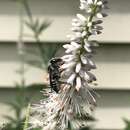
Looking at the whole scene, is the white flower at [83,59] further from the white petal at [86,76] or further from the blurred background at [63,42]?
the blurred background at [63,42]

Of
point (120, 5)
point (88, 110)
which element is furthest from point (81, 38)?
point (120, 5)

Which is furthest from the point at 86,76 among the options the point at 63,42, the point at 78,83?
the point at 63,42

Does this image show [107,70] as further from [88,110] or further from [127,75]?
[88,110]

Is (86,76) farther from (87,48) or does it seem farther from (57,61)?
(57,61)

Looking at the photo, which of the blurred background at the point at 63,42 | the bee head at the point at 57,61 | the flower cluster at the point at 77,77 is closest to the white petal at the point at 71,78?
the flower cluster at the point at 77,77

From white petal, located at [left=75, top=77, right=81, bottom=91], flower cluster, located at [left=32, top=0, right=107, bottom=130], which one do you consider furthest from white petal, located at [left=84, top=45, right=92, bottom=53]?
white petal, located at [left=75, top=77, right=81, bottom=91]

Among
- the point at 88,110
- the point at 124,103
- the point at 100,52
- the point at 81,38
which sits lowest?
the point at 88,110
